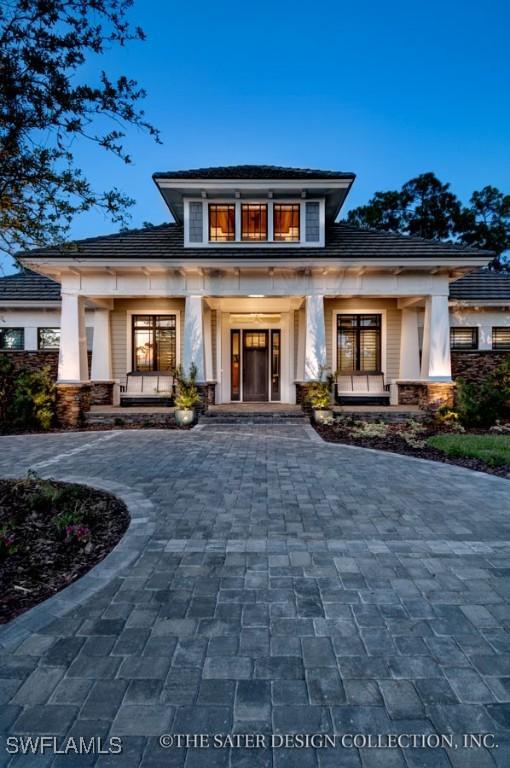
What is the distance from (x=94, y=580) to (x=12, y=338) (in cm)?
1464

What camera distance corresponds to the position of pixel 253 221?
12.9 metres

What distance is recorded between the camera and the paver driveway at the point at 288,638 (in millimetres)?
1816

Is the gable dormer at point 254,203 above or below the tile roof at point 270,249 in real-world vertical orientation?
above

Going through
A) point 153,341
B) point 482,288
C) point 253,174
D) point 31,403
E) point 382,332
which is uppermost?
point 253,174

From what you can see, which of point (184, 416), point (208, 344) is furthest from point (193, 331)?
point (184, 416)

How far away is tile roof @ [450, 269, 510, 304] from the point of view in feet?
45.4

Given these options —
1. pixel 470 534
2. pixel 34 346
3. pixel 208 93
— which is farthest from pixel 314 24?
pixel 470 534

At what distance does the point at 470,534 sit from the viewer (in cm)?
399

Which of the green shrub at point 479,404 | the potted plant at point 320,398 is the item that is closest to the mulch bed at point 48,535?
the potted plant at point 320,398

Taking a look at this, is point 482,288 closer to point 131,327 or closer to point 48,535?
point 131,327

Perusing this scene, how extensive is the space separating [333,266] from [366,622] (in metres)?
10.4

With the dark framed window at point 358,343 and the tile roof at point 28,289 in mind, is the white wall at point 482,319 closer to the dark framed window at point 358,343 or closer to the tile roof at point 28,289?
the dark framed window at point 358,343

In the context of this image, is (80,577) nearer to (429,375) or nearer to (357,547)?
(357,547)

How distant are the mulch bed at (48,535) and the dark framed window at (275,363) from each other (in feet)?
31.9
